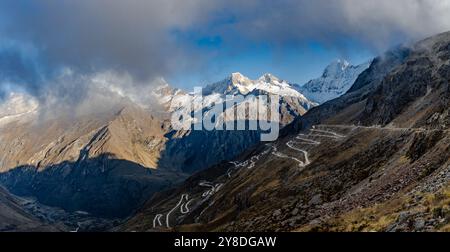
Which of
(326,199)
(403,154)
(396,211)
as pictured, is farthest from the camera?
(326,199)

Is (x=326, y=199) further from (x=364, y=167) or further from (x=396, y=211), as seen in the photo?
(x=396, y=211)

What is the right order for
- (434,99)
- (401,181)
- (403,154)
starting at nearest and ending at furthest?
(401,181), (403,154), (434,99)

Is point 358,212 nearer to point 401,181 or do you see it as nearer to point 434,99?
point 401,181
